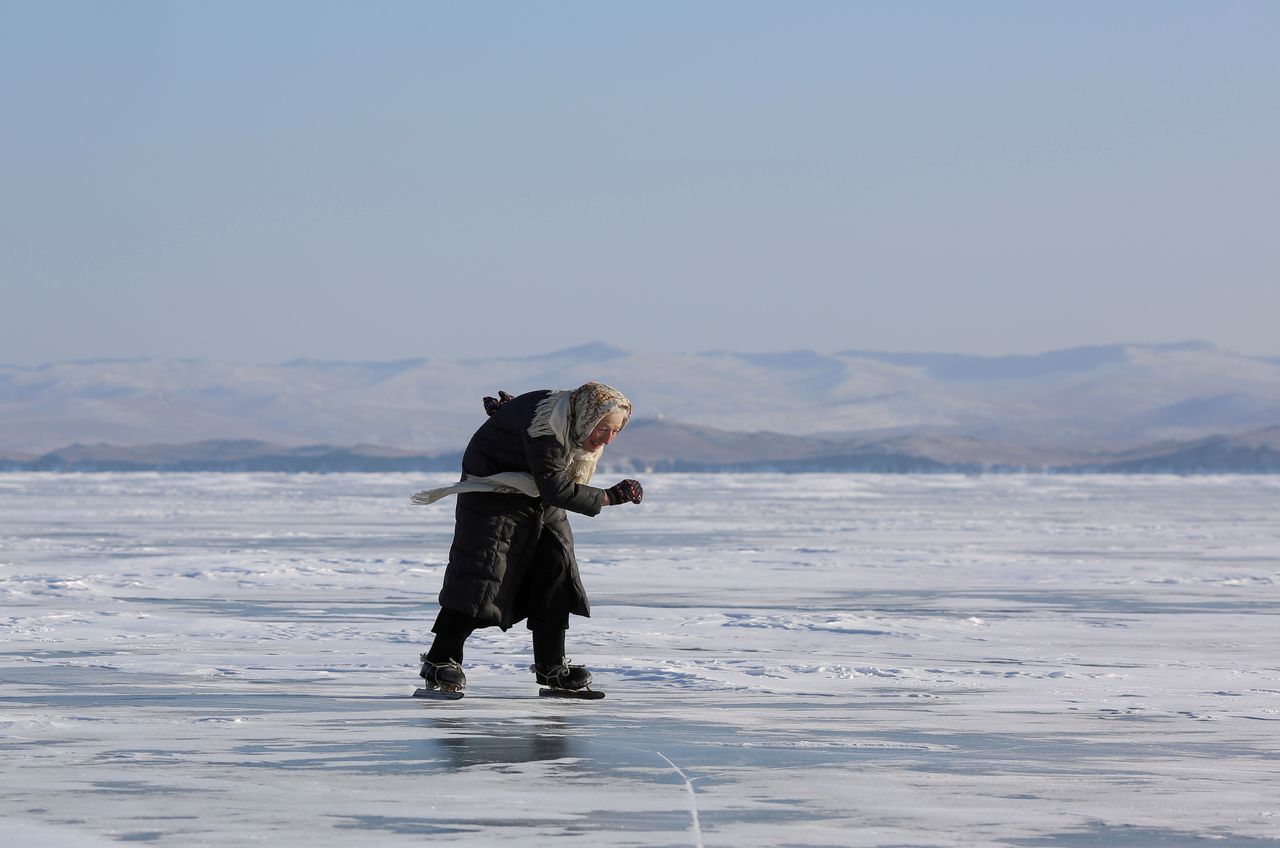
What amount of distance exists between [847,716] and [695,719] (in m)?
0.52

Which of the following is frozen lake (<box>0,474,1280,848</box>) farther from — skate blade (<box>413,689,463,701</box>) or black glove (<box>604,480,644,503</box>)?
black glove (<box>604,480,644,503</box>)

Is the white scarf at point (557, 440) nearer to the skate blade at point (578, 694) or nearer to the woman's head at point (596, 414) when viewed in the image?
the woman's head at point (596, 414)

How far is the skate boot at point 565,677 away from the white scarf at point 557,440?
0.62m

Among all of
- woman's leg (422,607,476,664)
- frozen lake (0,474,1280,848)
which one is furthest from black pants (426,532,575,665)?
frozen lake (0,474,1280,848)

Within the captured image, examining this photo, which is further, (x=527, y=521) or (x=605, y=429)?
(x=527, y=521)

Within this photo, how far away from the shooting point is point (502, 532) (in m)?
6.33

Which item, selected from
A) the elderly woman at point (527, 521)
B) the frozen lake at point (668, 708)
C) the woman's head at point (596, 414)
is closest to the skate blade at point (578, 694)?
the elderly woman at point (527, 521)

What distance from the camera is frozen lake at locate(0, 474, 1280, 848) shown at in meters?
4.02

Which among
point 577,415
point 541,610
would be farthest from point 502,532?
point 577,415

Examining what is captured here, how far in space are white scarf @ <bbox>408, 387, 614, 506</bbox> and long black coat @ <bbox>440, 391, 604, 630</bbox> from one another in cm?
3

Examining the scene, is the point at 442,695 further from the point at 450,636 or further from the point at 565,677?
the point at 565,677

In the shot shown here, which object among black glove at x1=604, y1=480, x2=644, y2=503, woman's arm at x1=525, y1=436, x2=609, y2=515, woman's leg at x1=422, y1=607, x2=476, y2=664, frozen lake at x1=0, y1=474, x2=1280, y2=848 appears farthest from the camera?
woman's leg at x1=422, y1=607, x2=476, y2=664

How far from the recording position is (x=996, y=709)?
623 centimetres

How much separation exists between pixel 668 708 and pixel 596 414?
3.25ft
